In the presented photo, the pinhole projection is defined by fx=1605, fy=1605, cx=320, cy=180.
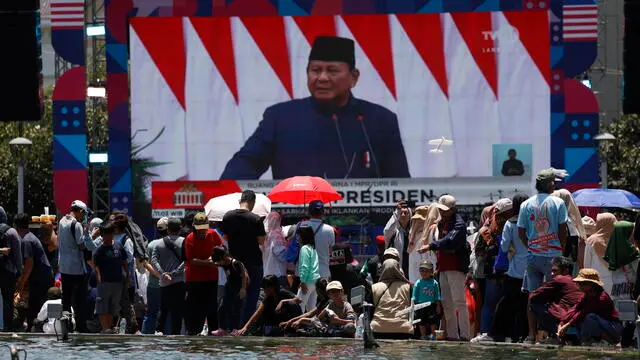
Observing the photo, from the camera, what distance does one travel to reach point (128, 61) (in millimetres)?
28219

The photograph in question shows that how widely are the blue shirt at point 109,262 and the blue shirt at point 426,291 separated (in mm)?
2993

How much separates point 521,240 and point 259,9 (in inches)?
532

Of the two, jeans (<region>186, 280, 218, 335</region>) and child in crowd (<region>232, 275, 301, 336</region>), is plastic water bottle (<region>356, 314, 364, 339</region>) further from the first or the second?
jeans (<region>186, 280, 218, 335</region>)

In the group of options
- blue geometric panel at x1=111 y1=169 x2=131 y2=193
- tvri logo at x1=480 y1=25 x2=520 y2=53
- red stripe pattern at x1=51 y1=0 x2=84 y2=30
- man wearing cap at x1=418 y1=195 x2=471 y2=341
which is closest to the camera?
man wearing cap at x1=418 y1=195 x2=471 y2=341

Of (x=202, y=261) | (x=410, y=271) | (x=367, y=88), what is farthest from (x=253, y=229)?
(x=367, y=88)

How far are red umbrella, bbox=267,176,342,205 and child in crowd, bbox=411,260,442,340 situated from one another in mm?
4210

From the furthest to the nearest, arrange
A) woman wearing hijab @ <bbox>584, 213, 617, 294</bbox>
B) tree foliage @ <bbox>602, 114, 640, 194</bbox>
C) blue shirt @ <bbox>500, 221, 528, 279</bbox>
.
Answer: tree foliage @ <bbox>602, 114, 640, 194</bbox>, woman wearing hijab @ <bbox>584, 213, 617, 294</bbox>, blue shirt @ <bbox>500, 221, 528, 279</bbox>

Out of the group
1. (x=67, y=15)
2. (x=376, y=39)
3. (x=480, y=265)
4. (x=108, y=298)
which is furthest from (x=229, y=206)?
(x=67, y=15)

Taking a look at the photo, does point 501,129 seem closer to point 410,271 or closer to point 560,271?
point 410,271

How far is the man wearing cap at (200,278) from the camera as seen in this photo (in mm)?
15531

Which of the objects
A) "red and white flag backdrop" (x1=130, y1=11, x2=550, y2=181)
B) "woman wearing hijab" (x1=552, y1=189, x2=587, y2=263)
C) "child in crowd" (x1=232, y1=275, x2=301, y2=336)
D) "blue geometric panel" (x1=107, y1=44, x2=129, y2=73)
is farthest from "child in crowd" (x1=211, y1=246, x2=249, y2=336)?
"blue geometric panel" (x1=107, y1=44, x2=129, y2=73)

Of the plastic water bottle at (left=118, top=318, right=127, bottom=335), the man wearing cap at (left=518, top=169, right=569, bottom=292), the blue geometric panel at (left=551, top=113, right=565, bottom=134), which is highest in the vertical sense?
the blue geometric panel at (left=551, top=113, right=565, bottom=134)

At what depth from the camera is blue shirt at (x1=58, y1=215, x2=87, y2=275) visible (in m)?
16.1

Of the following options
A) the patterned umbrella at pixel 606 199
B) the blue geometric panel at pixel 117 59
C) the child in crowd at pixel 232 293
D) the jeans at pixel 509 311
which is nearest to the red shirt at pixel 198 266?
the child in crowd at pixel 232 293
